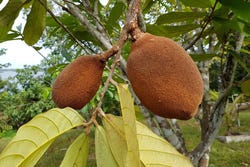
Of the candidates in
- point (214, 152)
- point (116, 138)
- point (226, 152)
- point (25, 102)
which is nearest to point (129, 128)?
point (116, 138)

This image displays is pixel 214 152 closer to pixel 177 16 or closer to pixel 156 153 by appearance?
pixel 177 16

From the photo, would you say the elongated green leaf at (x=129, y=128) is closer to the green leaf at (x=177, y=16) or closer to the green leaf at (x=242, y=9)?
the green leaf at (x=242, y=9)

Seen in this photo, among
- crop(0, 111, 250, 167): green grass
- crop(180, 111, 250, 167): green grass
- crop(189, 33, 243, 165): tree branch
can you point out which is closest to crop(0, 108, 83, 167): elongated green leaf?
crop(189, 33, 243, 165): tree branch

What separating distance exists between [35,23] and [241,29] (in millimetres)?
677

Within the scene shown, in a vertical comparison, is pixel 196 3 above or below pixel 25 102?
above

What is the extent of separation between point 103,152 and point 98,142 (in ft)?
0.07

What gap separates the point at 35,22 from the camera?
1.35 metres

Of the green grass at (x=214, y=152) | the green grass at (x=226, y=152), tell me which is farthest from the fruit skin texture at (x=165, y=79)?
the green grass at (x=226, y=152)

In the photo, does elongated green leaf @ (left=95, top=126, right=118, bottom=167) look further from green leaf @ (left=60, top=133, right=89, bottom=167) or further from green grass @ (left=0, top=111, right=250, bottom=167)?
green grass @ (left=0, top=111, right=250, bottom=167)

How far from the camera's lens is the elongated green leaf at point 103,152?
0.68m

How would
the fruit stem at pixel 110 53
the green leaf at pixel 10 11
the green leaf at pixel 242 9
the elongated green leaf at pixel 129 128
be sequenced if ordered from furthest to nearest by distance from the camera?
the green leaf at pixel 10 11
the green leaf at pixel 242 9
the fruit stem at pixel 110 53
the elongated green leaf at pixel 129 128

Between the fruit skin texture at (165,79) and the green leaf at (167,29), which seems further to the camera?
the green leaf at (167,29)

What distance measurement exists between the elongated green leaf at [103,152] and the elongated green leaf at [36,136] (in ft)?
0.14

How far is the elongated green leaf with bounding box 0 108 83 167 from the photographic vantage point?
63 centimetres
